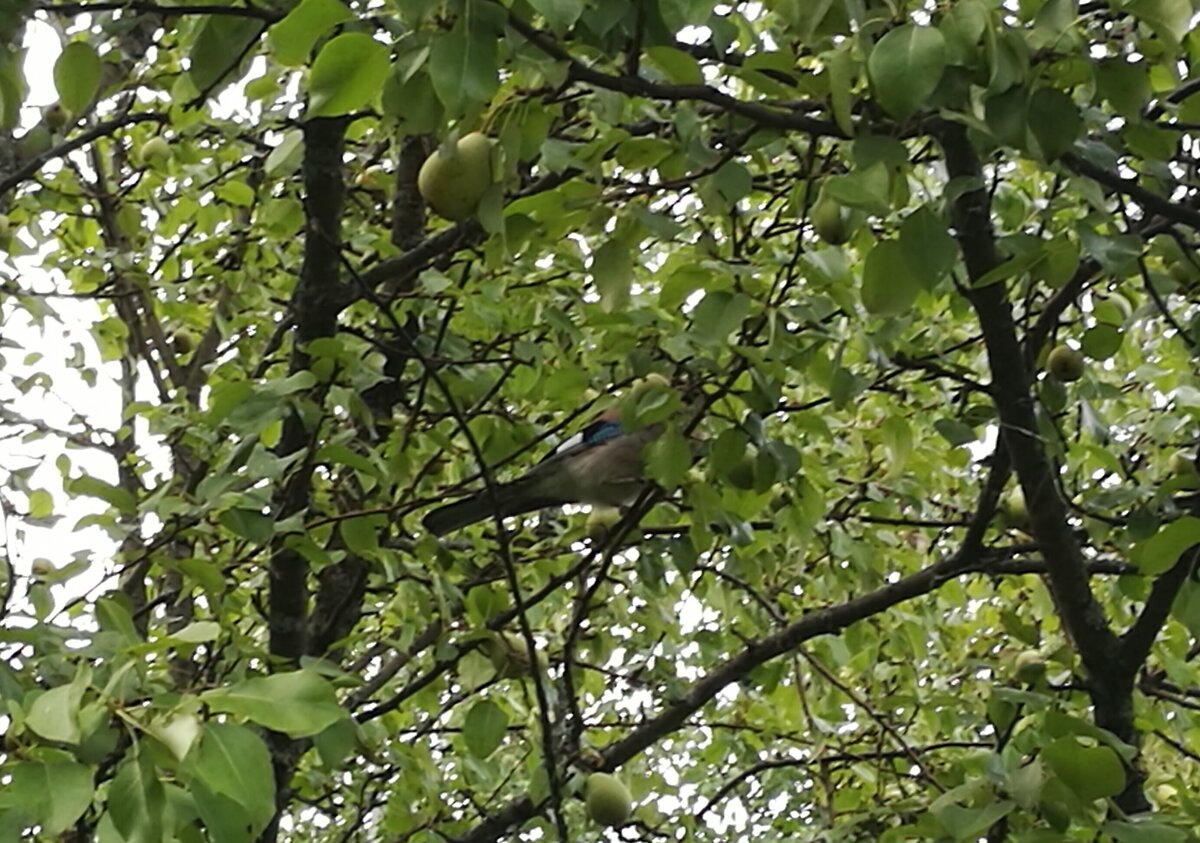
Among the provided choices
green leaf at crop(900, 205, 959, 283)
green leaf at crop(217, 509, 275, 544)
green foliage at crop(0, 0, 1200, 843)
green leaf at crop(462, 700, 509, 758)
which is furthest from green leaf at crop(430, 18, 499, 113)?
green leaf at crop(462, 700, 509, 758)

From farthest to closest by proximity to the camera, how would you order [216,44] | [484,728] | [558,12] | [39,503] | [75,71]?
[39,503] < [484,728] < [75,71] < [216,44] < [558,12]

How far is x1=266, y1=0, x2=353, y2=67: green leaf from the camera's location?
129 cm

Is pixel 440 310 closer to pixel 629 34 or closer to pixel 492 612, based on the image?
pixel 492 612

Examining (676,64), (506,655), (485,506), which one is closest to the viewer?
(676,64)

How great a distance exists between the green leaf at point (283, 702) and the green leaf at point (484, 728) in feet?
3.52

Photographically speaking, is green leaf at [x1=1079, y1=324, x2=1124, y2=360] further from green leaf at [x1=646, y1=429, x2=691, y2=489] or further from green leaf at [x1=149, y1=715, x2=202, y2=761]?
green leaf at [x1=149, y1=715, x2=202, y2=761]

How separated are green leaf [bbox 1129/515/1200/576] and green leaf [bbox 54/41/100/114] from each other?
1383 millimetres

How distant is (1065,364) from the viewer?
7.84 feet

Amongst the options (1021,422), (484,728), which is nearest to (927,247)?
(1021,422)

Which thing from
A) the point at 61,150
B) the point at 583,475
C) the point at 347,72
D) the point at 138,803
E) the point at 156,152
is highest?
the point at 156,152

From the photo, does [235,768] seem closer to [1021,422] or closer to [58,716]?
[58,716]

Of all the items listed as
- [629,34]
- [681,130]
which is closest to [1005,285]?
[681,130]

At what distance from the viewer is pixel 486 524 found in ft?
10.8

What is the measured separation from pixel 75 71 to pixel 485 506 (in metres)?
1.39
